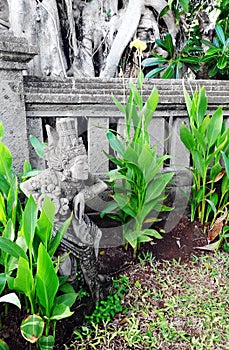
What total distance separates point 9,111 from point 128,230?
0.92 m

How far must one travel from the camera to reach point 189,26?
12.0 feet

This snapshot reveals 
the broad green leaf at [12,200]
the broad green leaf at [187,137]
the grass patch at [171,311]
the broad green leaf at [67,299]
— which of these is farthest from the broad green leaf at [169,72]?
the broad green leaf at [67,299]

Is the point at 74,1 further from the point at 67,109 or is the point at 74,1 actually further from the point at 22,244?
the point at 22,244

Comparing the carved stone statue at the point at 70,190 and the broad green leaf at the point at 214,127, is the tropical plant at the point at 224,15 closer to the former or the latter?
the broad green leaf at the point at 214,127

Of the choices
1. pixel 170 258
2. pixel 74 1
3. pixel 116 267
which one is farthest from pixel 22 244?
pixel 74 1

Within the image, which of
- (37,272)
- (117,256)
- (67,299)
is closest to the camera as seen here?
(37,272)

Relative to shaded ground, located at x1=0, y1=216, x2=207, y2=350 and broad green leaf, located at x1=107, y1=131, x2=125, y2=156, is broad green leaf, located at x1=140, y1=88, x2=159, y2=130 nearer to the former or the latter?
broad green leaf, located at x1=107, y1=131, x2=125, y2=156

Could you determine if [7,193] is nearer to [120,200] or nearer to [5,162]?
[5,162]

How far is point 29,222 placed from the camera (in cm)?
120

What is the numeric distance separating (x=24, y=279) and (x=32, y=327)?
170 millimetres

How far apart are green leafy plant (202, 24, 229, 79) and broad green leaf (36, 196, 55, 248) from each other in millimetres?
2207

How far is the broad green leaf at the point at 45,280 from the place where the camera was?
43.3 inches

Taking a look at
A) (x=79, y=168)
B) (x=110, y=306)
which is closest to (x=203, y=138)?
(x=79, y=168)

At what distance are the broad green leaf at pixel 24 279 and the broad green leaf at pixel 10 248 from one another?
9cm
